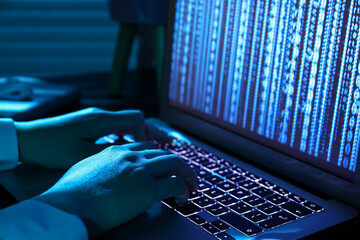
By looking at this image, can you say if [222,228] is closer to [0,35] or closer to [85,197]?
[85,197]

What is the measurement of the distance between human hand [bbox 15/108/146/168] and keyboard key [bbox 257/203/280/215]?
278 millimetres

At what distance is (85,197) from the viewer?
507mm

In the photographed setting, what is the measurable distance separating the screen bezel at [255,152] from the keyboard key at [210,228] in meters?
0.20

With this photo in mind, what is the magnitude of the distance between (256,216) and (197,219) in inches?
2.9

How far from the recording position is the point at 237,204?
58 centimetres

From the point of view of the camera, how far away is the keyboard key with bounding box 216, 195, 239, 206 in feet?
1.90

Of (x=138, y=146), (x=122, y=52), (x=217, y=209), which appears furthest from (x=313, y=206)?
(x=122, y=52)

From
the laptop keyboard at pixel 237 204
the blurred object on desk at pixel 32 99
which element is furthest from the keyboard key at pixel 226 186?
the blurred object on desk at pixel 32 99

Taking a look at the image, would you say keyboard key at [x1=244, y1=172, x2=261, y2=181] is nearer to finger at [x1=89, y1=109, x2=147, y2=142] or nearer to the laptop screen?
the laptop screen

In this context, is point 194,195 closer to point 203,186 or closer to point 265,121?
point 203,186

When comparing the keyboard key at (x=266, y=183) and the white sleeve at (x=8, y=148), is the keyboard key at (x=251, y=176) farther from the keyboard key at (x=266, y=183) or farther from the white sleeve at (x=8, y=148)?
the white sleeve at (x=8, y=148)

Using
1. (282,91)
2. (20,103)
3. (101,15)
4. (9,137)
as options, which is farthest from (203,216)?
(101,15)

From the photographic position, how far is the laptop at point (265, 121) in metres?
0.55

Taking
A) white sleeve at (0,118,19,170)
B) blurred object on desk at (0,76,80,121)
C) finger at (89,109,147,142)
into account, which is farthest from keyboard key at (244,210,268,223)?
blurred object on desk at (0,76,80,121)
